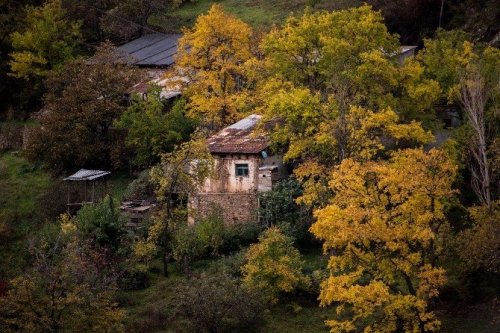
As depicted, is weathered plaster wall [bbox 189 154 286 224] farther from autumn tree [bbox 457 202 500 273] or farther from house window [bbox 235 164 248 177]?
autumn tree [bbox 457 202 500 273]

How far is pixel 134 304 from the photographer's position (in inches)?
1597

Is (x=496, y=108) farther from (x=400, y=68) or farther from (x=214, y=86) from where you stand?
(x=214, y=86)

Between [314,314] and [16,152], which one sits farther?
[16,152]

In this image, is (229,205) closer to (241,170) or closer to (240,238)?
(241,170)

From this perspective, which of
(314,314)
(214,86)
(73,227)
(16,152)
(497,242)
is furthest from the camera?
(16,152)

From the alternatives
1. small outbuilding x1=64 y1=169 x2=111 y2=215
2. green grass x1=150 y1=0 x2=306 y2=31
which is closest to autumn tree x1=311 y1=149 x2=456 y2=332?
small outbuilding x1=64 y1=169 x2=111 y2=215

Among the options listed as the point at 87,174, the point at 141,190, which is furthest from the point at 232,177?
the point at 87,174

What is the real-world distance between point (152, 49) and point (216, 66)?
55.6 feet

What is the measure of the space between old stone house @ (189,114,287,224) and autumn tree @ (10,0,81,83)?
851 inches

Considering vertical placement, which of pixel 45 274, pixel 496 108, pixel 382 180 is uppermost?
pixel 496 108

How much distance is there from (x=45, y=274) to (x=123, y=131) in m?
20.0

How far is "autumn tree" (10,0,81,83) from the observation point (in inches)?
2516

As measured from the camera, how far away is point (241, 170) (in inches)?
1795

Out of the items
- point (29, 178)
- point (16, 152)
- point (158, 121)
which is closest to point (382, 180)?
point (158, 121)
